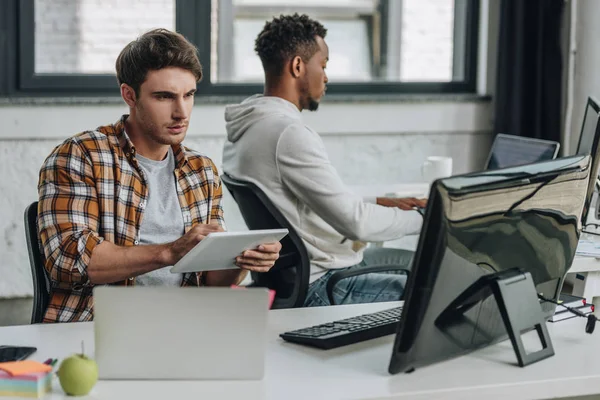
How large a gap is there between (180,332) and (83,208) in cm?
68

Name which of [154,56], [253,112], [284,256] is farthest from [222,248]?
[253,112]

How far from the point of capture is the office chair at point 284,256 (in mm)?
2523

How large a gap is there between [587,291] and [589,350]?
699 millimetres

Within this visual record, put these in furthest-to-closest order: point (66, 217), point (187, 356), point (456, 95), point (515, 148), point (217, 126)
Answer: point (456, 95) → point (217, 126) → point (515, 148) → point (66, 217) → point (187, 356)

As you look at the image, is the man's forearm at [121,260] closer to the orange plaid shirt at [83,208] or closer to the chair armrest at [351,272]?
the orange plaid shirt at [83,208]

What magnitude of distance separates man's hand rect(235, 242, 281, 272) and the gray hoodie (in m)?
0.71

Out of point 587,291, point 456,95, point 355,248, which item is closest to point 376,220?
point 355,248

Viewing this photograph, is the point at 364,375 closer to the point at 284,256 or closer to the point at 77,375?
the point at 77,375

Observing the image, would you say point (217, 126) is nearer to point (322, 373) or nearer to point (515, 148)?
point (515, 148)

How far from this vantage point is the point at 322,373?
1.55 meters

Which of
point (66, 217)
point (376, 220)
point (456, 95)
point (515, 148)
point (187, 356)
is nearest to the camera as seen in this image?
point (187, 356)

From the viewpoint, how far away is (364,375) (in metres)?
1.55

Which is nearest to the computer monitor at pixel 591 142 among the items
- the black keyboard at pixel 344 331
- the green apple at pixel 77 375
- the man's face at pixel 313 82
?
the black keyboard at pixel 344 331

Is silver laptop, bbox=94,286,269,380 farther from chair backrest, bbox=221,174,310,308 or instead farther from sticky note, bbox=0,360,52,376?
chair backrest, bbox=221,174,310,308
